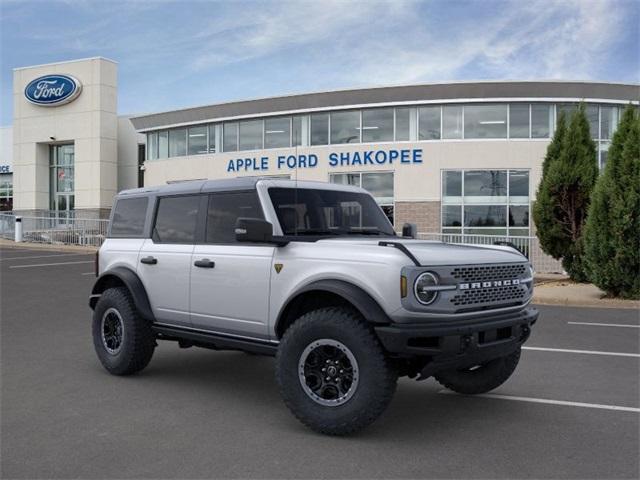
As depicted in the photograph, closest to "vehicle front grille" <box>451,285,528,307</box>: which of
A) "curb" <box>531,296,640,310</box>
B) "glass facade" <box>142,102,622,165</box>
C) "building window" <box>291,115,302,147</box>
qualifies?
"curb" <box>531,296,640,310</box>

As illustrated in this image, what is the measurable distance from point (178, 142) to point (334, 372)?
30532 mm

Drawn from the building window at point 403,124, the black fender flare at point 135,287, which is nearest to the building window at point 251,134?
the building window at point 403,124

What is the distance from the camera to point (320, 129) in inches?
1137

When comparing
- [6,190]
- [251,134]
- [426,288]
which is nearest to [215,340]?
[426,288]

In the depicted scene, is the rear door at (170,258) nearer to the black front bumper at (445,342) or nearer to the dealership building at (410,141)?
the black front bumper at (445,342)

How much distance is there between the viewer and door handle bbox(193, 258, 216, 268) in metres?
5.61

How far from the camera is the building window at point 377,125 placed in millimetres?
27484

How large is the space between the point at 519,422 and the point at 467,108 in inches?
904

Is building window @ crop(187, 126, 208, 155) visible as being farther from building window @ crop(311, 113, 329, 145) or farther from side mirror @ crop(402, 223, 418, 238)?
side mirror @ crop(402, 223, 418, 238)

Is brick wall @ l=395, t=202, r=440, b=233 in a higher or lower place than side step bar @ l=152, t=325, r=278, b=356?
higher

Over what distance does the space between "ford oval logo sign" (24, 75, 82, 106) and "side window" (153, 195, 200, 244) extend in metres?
33.8

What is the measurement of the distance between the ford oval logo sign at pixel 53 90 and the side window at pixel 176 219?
111ft

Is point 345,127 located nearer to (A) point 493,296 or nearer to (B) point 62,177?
(B) point 62,177

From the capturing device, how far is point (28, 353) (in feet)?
24.7
